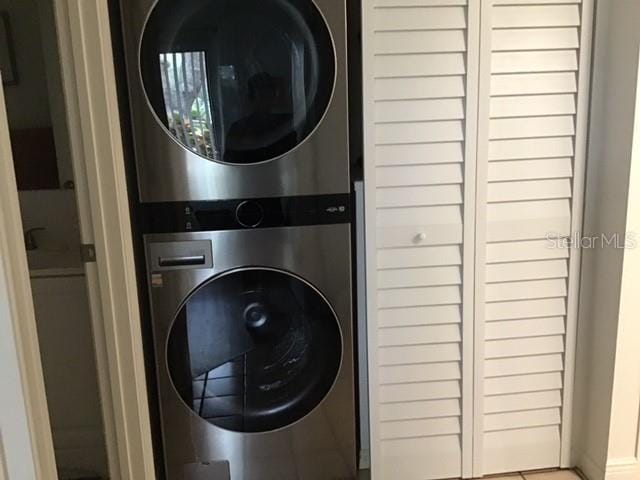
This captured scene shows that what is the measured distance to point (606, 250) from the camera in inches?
71.2

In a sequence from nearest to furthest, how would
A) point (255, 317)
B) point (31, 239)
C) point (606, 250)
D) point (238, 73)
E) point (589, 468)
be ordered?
point (31, 239) < point (238, 73) < point (255, 317) < point (606, 250) < point (589, 468)

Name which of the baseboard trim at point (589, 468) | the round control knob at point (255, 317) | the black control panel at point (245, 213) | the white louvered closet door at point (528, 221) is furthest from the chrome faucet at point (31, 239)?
the baseboard trim at point (589, 468)

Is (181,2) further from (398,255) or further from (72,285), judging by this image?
(398,255)

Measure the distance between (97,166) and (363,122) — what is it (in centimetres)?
72

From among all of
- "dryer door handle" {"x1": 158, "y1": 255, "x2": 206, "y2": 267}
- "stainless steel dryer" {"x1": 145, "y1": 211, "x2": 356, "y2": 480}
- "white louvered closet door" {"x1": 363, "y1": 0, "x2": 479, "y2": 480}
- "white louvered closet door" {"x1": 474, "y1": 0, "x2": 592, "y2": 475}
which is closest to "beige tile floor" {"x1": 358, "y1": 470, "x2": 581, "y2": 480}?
"white louvered closet door" {"x1": 474, "y1": 0, "x2": 592, "y2": 475}

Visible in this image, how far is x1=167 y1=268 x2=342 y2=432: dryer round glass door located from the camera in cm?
167

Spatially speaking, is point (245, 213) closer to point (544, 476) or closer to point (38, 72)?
point (38, 72)

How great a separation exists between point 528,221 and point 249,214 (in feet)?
2.76

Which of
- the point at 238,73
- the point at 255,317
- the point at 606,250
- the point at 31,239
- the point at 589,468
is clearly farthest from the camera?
the point at 589,468

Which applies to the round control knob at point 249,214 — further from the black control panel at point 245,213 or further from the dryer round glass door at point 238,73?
the dryer round glass door at point 238,73

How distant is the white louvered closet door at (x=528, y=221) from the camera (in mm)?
1715

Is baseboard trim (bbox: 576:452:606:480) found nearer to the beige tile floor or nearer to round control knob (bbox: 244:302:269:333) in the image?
the beige tile floor

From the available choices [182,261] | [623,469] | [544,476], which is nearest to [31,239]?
[182,261]

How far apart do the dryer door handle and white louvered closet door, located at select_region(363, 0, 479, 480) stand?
0.49 metres
